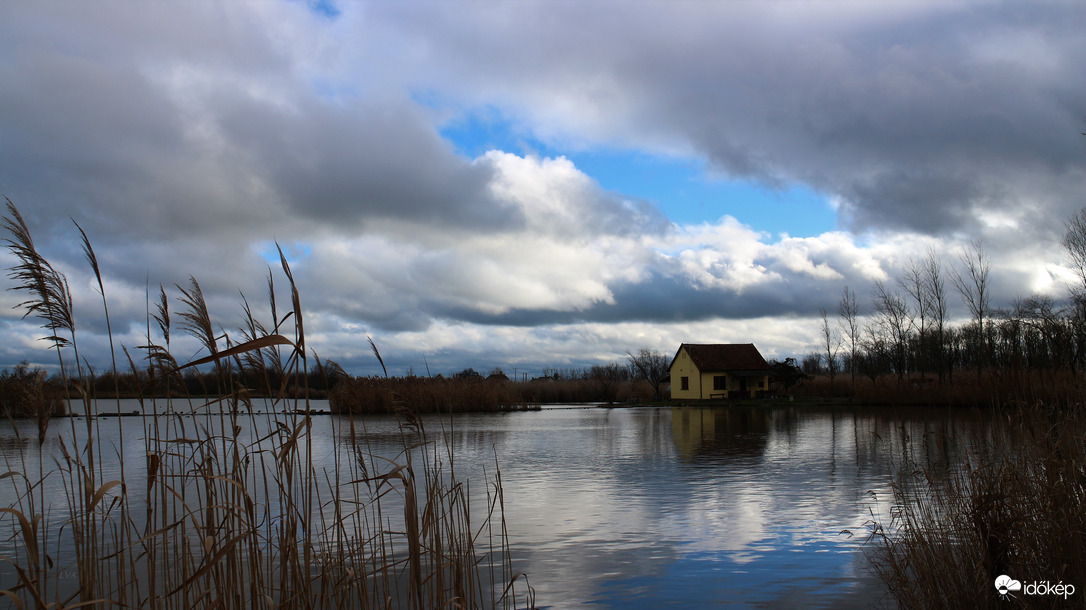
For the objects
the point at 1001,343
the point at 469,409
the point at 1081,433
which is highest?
the point at 1001,343

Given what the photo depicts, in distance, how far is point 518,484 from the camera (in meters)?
12.3

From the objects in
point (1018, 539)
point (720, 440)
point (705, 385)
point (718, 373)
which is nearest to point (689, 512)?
point (1018, 539)

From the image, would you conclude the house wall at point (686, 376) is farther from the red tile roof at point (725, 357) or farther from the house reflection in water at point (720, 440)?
the house reflection in water at point (720, 440)

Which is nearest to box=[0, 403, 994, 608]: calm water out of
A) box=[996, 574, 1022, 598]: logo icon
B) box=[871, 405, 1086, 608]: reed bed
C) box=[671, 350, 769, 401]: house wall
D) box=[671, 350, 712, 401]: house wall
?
box=[871, 405, 1086, 608]: reed bed

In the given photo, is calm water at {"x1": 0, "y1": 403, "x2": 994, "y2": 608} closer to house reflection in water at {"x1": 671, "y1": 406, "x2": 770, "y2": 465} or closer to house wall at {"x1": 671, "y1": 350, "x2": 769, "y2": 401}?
house reflection in water at {"x1": 671, "y1": 406, "x2": 770, "y2": 465}

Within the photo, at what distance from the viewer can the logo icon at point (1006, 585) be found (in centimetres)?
428

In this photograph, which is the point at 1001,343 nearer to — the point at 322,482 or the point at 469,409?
the point at 322,482

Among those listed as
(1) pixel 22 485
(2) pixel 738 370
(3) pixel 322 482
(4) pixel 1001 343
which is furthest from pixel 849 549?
(2) pixel 738 370

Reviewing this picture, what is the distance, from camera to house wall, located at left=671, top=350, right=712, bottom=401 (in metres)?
50.9

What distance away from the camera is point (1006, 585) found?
170 inches

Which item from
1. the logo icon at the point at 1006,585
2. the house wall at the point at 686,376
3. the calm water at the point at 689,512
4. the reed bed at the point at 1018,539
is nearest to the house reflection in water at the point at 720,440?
the calm water at the point at 689,512

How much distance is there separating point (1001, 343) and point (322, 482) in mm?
Result: 10132

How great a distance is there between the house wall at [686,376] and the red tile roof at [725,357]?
62cm

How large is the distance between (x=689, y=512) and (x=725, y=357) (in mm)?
44812
